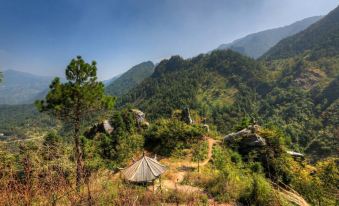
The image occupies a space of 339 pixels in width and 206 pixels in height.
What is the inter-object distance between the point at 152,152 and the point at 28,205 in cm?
1855

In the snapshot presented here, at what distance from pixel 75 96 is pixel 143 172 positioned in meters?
6.05

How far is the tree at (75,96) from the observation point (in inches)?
519

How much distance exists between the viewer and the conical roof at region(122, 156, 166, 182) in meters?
11.8

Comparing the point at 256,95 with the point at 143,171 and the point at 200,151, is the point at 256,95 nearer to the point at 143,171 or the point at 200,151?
the point at 200,151

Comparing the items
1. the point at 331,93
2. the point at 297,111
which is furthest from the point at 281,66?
the point at 297,111

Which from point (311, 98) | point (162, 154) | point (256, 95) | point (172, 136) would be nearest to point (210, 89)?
point (256, 95)

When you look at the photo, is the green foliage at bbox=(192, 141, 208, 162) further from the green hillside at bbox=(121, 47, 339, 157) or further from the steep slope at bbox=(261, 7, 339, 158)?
the steep slope at bbox=(261, 7, 339, 158)

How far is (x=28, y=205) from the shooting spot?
345cm

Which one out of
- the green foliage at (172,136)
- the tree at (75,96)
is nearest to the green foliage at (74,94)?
the tree at (75,96)

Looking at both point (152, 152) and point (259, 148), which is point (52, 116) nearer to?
point (152, 152)

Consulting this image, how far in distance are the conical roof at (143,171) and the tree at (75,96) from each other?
332 cm

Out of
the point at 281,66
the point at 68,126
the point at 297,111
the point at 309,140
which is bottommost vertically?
the point at 309,140

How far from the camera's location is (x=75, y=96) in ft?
44.2

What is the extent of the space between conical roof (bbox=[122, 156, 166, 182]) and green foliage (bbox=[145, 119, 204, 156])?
8.02m
